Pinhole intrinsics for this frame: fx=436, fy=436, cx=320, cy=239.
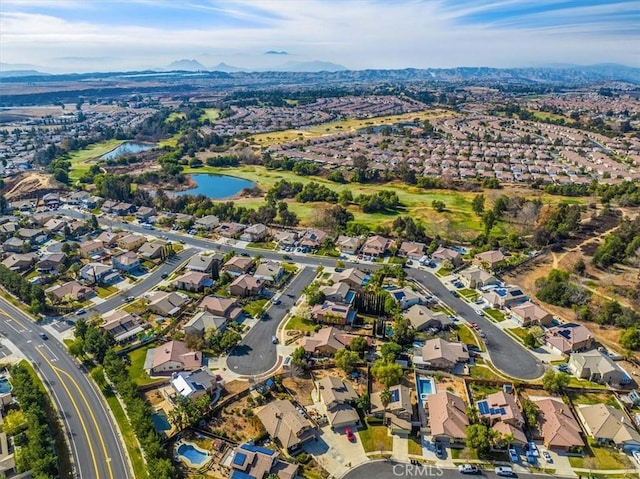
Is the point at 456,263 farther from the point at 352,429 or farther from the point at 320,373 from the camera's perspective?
the point at 352,429

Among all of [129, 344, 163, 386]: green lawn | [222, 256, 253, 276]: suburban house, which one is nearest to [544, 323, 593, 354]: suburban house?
[222, 256, 253, 276]: suburban house

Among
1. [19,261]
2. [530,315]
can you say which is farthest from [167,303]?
[530,315]

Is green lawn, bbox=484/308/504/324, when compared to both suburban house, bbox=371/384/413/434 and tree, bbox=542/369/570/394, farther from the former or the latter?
suburban house, bbox=371/384/413/434

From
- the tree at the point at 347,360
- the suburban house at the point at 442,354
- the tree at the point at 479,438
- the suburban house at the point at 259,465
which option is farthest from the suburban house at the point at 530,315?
the suburban house at the point at 259,465

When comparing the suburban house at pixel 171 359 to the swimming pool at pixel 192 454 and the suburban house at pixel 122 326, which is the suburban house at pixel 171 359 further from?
the swimming pool at pixel 192 454

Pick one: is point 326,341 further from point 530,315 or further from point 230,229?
point 230,229

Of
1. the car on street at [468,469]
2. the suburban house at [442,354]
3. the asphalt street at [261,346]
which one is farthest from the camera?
the asphalt street at [261,346]
